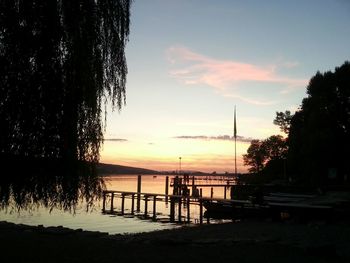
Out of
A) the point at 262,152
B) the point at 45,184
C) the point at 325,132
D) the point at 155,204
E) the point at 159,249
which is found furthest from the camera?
the point at 262,152

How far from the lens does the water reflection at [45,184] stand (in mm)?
8594

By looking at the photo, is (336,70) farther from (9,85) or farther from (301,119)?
(9,85)

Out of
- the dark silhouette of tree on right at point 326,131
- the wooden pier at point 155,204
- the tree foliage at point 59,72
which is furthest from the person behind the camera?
the dark silhouette of tree on right at point 326,131

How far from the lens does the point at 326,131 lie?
50.6 m

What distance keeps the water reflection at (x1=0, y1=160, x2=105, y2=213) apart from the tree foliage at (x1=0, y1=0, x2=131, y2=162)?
0.83ft

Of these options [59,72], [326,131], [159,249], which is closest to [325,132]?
[326,131]

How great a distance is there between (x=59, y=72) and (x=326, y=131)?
46.4 m

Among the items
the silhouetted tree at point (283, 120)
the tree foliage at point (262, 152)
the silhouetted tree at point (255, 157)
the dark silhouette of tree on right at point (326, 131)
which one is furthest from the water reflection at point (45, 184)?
the silhouetted tree at point (255, 157)

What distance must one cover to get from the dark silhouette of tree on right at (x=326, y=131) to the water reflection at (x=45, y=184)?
43.2 metres

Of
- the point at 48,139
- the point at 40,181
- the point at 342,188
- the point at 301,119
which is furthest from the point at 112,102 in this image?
the point at 301,119

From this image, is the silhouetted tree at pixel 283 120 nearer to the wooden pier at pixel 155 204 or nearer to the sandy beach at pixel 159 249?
the wooden pier at pixel 155 204

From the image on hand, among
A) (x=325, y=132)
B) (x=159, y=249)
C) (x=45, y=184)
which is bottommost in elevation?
(x=159, y=249)

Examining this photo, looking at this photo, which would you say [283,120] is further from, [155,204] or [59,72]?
[59,72]

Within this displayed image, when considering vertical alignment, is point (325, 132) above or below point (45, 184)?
above
